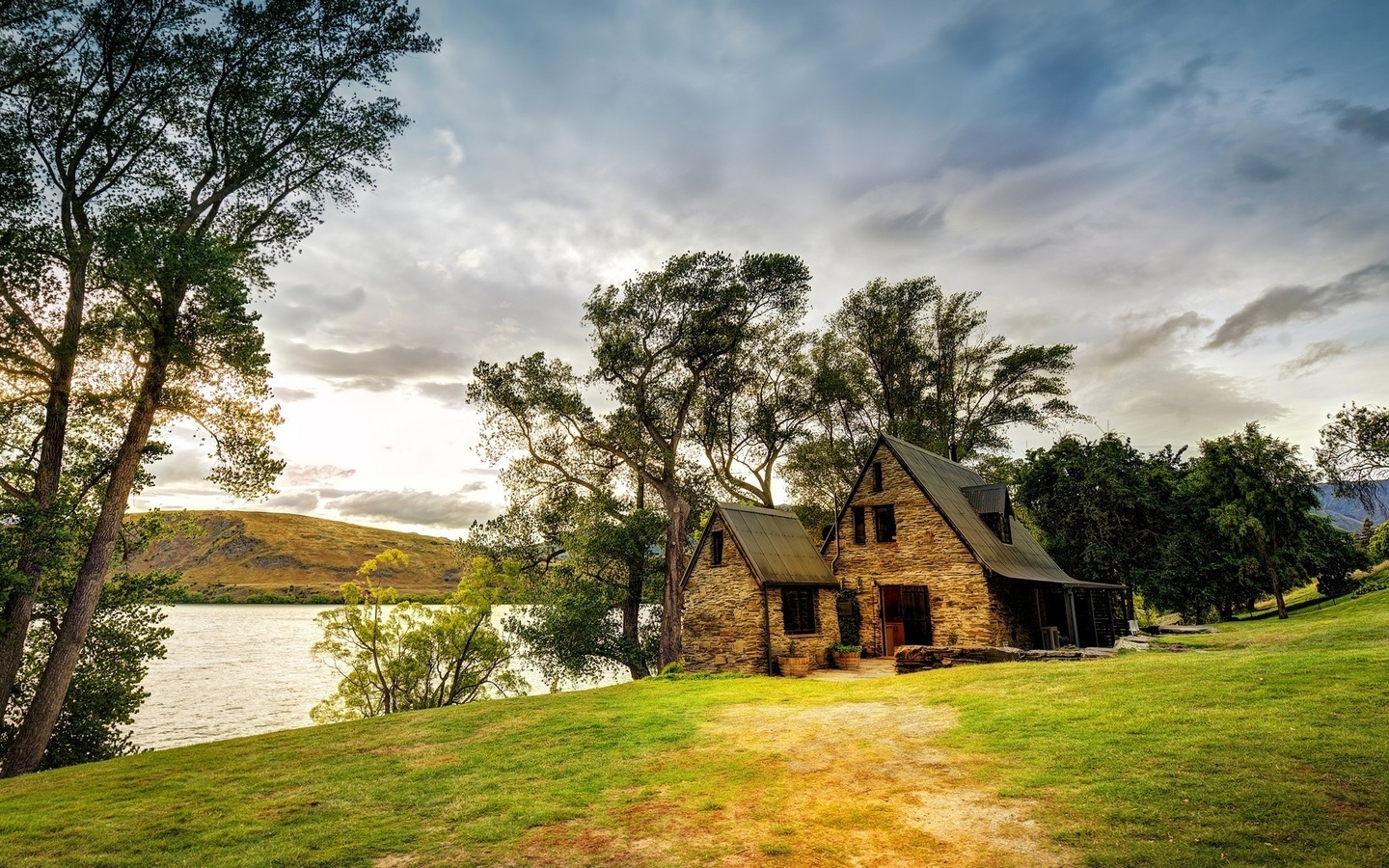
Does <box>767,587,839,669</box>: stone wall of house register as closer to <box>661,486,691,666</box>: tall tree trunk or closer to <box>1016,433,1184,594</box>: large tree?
<box>661,486,691,666</box>: tall tree trunk

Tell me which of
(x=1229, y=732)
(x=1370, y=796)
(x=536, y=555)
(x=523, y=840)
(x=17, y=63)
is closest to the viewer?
(x=1370, y=796)

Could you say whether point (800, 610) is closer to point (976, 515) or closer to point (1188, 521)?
point (976, 515)

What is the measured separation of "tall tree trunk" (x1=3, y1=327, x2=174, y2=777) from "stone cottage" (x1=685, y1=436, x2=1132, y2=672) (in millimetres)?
17916

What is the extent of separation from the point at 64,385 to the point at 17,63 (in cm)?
753

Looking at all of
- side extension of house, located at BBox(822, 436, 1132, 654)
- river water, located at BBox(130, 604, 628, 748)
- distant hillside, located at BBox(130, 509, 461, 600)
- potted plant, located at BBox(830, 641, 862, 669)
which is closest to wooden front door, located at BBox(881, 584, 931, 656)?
side extension of house, located at BBox(822, 436, 1132, 654)

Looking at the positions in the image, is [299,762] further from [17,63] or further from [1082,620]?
[1082,620]

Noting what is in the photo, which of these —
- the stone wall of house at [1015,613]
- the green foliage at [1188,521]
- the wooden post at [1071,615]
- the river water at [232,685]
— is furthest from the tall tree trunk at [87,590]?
the green foliage at [1188,521]

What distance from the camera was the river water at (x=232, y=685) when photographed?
29.0 m

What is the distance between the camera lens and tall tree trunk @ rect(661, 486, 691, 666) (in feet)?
91.1

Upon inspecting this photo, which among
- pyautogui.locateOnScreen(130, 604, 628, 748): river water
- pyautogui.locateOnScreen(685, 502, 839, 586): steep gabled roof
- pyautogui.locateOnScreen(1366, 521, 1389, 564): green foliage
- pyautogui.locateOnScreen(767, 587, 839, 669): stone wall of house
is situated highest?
pyautogui.locateOnScreen(685, 502, 839, 586): steep gabled roof

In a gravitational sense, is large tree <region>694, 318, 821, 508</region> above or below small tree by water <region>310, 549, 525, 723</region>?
above

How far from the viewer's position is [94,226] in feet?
48.9

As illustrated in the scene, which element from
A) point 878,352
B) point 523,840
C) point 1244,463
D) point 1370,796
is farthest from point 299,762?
point 1244,463

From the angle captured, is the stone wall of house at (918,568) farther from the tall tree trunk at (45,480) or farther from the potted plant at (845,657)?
the tall tree trunk at (45,480)
